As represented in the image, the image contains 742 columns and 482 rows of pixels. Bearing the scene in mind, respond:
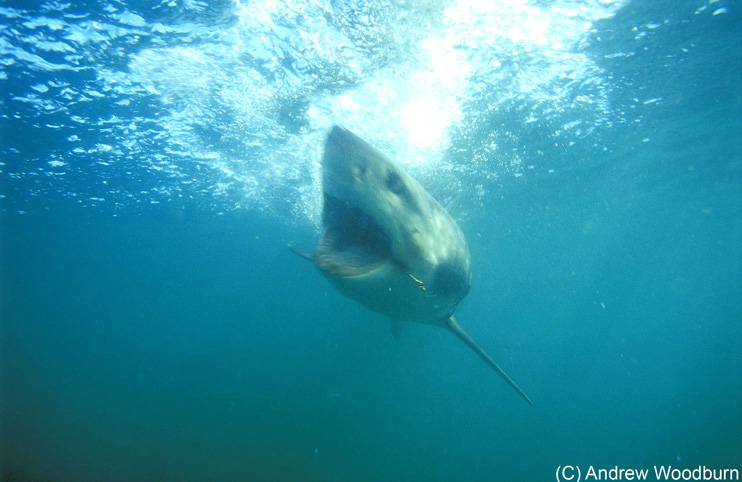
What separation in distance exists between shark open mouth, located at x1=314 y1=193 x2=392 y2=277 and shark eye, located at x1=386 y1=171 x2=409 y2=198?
0.31 metres

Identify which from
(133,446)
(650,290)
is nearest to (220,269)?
(133,446)

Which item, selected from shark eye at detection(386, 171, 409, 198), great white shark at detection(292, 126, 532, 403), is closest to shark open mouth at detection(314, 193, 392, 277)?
great white shark at detection(292, 126, 532, 403)

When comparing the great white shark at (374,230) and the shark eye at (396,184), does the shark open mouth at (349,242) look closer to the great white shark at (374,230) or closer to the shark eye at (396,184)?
the great white shark at (374,230)

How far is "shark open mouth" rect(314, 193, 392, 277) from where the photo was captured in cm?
247

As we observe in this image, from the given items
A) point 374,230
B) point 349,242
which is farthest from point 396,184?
point 349,242

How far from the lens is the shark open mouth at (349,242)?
8.10ft

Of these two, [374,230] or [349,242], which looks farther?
[349,242]

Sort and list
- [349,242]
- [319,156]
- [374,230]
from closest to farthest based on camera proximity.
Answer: [374,230]
[349,242]
[319,156]

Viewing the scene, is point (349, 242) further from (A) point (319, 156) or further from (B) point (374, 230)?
(A) point (319, 156)

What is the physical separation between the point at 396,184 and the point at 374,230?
1.38ft

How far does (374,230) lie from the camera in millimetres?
2750

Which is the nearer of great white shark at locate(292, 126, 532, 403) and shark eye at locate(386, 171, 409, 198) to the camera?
great white shark at locate(292, 126, 532, 403)

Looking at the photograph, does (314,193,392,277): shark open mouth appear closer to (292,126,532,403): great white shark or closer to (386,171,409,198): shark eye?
(292,126,532,403): great white shark

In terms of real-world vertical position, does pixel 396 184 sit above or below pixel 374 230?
above
